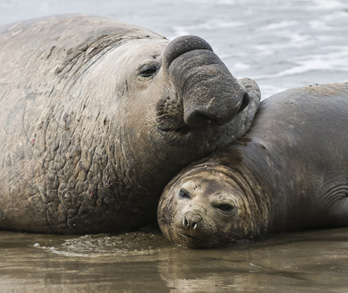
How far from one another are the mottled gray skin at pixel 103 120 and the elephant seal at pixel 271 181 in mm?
183

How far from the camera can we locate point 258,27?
17.2m

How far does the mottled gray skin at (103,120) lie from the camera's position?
6457mm

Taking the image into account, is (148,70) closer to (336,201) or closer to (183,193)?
(183,193)

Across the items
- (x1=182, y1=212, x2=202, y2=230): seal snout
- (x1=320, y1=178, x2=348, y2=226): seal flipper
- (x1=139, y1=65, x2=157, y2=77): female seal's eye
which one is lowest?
(x1=320, y1=178, x2=348, y2=226): seal flipper

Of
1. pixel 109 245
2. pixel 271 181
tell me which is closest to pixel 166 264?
pixel 109 245

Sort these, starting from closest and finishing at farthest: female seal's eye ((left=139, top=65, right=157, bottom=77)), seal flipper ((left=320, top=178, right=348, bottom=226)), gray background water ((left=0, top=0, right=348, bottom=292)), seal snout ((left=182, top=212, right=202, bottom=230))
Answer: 1. gray background water ((left=0, top=0, right=348, bottom=292))
2. seal snout ((left=182, top=212, right=202, bottom=230))
3. female seal's eye ((left=139, top=65, right=157, bottom=77))
4. seal flipper ((left=320, top=178, right=348, bottom=226))

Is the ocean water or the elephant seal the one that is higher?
the elephant seal

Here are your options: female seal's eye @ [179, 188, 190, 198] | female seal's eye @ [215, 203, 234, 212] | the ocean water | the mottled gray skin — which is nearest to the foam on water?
the mottled gray skin

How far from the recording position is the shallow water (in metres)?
5.34

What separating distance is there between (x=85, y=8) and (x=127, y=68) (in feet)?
46.2

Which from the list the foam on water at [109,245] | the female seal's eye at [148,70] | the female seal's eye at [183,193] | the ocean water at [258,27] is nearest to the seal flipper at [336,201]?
the female seal's eye at [183,193]

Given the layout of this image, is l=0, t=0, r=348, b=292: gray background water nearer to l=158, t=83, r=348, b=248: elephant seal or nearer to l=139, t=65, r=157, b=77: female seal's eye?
l=158, t=83, r=348, b=248: elephant seal

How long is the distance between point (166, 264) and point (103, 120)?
4.98ft

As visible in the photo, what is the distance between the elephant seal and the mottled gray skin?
0.18m
